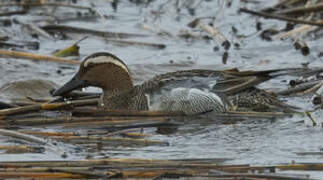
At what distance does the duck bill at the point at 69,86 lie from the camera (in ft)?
28.8

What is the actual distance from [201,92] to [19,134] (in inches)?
82.1


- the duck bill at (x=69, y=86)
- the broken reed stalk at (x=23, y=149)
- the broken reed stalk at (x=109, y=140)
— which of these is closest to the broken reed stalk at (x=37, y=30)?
the duck bill at (x=69, y=86)

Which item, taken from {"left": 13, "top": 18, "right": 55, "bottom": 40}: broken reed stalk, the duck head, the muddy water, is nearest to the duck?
the duck head

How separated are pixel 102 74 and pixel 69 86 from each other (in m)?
0.34

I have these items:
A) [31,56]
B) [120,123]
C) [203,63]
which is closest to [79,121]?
[120,123]

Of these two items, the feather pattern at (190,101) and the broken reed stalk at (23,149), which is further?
the feather pattern at (190,101)

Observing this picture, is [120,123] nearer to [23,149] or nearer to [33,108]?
[33,108]

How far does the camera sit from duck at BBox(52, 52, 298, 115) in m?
8.64

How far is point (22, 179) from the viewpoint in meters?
6.25

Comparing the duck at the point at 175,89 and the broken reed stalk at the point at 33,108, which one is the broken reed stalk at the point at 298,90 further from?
the broken reed stalk at the point at 33,108

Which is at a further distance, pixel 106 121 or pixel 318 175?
pixel 106 121

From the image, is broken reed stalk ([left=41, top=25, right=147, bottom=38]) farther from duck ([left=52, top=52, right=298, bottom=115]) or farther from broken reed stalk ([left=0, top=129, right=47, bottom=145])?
broken reed stalk ([left=0, top=129, right=47, bottom=145])

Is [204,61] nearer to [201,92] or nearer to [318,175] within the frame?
[201,92]

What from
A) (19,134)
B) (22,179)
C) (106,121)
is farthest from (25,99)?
(22,179)
